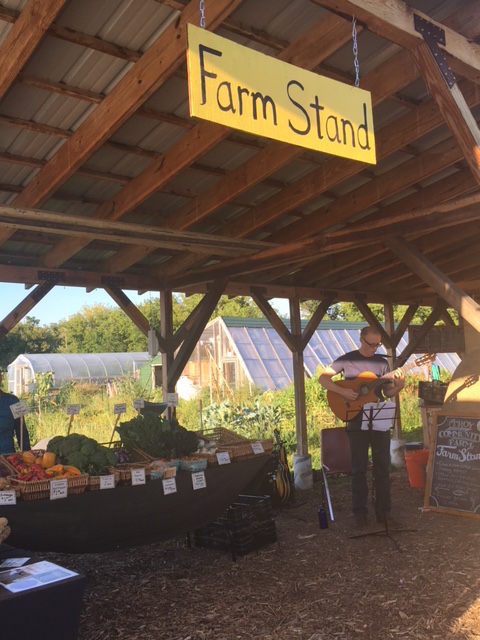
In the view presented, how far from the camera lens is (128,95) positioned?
3.28 metres

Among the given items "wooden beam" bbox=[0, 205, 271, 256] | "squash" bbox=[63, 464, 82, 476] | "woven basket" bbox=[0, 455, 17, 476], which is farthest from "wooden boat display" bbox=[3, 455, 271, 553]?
"wooden beam" bbox=[0, 205, 271, 256]

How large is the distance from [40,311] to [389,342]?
1293 inches

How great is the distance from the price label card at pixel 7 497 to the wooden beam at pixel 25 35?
228 cm

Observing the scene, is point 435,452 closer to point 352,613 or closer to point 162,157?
point 352,613

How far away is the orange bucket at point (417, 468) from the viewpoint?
22.8 ft

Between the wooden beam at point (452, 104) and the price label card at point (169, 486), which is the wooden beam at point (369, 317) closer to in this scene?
the price label card at point (169, 486)

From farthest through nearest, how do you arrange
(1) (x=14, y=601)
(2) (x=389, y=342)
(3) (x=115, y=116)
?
(2) (x=389, y=342)
(3) (x=115, y=116)
(1) (x=14, y=601)

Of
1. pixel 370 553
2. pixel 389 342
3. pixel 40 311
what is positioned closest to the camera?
pixel 370 553

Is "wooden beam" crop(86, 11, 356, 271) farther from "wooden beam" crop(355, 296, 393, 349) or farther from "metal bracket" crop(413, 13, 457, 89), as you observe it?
"wooden beam" crop(355, 296, 393, 349)

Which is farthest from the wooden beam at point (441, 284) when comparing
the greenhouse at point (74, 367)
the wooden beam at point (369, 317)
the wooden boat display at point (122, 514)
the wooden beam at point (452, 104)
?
the greenhouse at point (74, 367)

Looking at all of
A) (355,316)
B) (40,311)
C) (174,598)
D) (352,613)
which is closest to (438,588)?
(352,613)

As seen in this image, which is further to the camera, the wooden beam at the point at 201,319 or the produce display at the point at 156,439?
the wooden beam at the point at 201,319

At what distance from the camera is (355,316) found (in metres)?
26.5

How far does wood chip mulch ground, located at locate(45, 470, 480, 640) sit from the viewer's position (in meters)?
3.45
